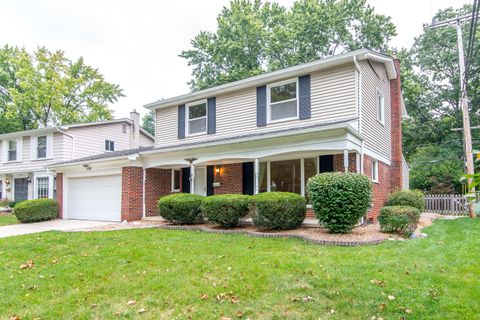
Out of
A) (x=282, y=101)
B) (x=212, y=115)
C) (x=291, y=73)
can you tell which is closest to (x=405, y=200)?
(x=282, y=101)

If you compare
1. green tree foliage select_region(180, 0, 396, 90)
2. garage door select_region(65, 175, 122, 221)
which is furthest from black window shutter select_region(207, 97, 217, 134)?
green tree foliage select_region(180, 0, 396, 90)

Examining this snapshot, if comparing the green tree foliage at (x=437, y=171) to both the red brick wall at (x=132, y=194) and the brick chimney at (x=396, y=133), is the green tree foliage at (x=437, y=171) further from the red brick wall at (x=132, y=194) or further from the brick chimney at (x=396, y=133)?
the red brick wall at (x=132, y=194)

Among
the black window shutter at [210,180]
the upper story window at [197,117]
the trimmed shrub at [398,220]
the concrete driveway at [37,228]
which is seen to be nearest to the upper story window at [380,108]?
the trimmed shrub at [398,220]

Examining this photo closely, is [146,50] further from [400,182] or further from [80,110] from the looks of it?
[400,182]

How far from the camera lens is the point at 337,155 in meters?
10.8

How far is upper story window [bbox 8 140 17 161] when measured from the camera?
2198 cm

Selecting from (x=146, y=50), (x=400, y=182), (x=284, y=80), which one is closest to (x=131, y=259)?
(x=284, y=80)

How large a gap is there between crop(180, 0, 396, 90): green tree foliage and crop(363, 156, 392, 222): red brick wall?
1308 centimetres

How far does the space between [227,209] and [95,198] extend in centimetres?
844

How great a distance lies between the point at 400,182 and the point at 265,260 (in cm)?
1149

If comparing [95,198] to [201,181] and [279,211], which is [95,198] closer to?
[201,181]

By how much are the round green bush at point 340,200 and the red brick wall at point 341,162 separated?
2011 mm

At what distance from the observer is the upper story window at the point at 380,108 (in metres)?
13.3

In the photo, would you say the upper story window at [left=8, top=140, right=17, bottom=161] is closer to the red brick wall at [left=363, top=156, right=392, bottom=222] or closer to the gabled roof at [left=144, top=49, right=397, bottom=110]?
the gabled roof at [left=144, top=49, right=397, bottom=110]
